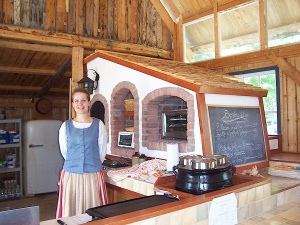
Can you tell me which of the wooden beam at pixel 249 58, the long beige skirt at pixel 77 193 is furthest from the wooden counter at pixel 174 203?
the wooden beam at pixel 249 58

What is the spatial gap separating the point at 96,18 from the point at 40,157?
10.5 ft

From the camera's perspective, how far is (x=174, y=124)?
4293 millimetres

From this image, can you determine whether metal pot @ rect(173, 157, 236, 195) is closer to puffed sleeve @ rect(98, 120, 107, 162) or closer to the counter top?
the counter top

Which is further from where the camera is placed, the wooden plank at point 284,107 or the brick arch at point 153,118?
the wooden plank at point 284,107

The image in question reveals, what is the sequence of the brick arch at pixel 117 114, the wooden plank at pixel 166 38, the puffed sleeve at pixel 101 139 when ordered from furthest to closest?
1. the wooden plank at pixel 166 38
2. the brick arch at pixel 117 114
3. the puffed sleeve at pixel 101 139

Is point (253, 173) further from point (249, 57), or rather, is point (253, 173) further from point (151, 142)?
point (249, 57)

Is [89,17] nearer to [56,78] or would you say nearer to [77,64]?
[77,64]

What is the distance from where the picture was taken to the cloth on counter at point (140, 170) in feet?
11.2

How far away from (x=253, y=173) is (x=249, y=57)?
2757 mm

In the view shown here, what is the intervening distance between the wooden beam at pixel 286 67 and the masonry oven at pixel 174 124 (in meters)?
2.14

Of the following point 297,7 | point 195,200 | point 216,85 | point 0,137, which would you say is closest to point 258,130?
point 216,85

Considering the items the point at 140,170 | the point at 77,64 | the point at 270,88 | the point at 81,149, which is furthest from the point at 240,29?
the point at 81,149

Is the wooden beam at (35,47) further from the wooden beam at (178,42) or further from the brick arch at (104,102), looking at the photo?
the wooden beam at (178,42)

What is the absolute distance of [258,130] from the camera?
4.16 m
